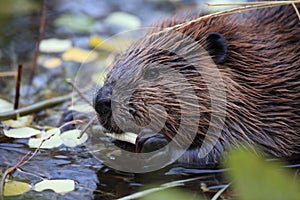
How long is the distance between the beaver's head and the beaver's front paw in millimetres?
22

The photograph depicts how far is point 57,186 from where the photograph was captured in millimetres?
1938

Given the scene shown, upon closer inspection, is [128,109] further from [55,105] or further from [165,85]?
[55,105]

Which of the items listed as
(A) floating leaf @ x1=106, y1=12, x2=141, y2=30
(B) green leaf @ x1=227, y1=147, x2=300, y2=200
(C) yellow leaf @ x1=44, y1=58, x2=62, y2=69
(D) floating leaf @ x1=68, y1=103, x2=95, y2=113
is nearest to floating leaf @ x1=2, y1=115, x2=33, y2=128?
(D) floating leaf @ x1=68, y1=103, x2=95, y2=113

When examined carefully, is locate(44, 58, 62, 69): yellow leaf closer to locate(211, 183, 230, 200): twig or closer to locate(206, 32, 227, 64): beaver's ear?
locate(206, 32, 227, 64): beaver's ear

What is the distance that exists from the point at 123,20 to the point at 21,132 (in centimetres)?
185

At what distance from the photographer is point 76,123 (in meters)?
2.42

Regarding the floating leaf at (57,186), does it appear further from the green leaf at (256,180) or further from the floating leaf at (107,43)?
the floating leaf at (107,43)

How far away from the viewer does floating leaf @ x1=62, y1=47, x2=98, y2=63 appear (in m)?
3.50

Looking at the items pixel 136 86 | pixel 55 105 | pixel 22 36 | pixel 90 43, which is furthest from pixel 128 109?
pixel 22 36

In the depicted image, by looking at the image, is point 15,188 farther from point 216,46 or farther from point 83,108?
point 216,46

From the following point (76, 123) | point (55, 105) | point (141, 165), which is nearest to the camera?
point (141, 165)

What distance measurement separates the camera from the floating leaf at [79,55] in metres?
3.50

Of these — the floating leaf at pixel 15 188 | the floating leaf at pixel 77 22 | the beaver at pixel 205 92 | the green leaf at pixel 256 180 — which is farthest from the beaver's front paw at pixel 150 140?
the floating leaf at pixel 77 22

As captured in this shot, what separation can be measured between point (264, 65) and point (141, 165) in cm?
64
